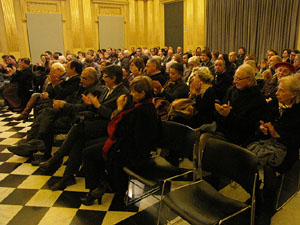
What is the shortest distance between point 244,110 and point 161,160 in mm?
1046

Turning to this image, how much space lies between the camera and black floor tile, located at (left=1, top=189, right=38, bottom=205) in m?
2.98

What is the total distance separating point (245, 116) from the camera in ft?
9.50

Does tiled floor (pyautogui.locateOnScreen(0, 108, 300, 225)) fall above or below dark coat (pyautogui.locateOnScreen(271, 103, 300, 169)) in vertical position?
below

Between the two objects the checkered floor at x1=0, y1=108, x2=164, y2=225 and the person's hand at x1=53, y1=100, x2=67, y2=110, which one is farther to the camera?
the person's hand at x1=53, y1=100, x2=67, y2=110

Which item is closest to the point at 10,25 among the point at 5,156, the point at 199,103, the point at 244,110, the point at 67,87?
the point at 5,156

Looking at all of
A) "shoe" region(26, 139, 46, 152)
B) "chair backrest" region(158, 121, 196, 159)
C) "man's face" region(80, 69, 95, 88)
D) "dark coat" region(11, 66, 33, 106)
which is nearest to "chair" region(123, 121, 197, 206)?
"chair backrest" region(158, 121, 196, 159)

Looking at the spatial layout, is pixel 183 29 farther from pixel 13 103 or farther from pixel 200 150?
pixel 200 150

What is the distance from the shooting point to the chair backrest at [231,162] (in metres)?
2.00

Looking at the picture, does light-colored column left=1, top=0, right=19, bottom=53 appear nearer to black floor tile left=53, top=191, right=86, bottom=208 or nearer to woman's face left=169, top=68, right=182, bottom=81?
woman's face left=169, top=68, right=182, bottom=81

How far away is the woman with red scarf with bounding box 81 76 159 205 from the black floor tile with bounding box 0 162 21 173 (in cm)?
150

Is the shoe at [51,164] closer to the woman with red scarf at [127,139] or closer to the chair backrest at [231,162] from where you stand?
the woman with red scarf at [127,139]

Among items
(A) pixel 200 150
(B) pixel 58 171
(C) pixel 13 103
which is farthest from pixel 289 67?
(C) pixel 13 103

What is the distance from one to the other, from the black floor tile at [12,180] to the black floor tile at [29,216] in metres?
0.63

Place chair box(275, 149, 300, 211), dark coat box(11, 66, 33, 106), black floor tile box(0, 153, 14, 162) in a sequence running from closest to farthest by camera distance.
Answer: chair box(275, 149, 300, 211)
black floor tile box(0, 153, 14, 162)
dark coat box(11, 66, 33, 106)
